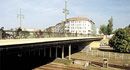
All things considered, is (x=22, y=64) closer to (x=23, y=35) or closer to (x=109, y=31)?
(x=23, y=35)

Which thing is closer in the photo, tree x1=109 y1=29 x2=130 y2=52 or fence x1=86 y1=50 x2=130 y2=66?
fence x1=86 y1=50 x2=130 y2=66

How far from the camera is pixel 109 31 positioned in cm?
13012

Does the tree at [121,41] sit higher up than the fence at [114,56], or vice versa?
the tree at [121,41]

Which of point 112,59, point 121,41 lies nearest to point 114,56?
point 112,59

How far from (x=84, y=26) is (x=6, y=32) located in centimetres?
16817

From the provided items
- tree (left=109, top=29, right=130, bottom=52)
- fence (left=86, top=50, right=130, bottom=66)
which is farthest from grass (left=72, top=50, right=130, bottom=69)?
tree (left=109, top=29, right=130, bottom=52)

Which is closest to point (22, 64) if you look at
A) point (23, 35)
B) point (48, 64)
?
point (48, 64)

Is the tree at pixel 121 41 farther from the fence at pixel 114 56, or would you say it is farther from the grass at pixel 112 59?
the grass at pixel 112 59

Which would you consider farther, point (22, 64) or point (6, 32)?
point (22, 64)

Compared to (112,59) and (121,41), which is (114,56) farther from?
(121,41)

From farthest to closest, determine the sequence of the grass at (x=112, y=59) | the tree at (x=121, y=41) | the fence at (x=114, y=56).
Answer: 1. the tree at (x=121, y=41)
2. the fence at (x=114, y=56)
3. the grass at (x=112, y=59)

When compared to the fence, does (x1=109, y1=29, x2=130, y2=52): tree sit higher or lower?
higher

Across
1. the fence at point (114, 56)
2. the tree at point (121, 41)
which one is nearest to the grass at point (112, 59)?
the fence at point (114, 56)

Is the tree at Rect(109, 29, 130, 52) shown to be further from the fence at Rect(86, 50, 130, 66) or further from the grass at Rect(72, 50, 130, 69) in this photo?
the grass at Rect(72, 50, 130, 69)
